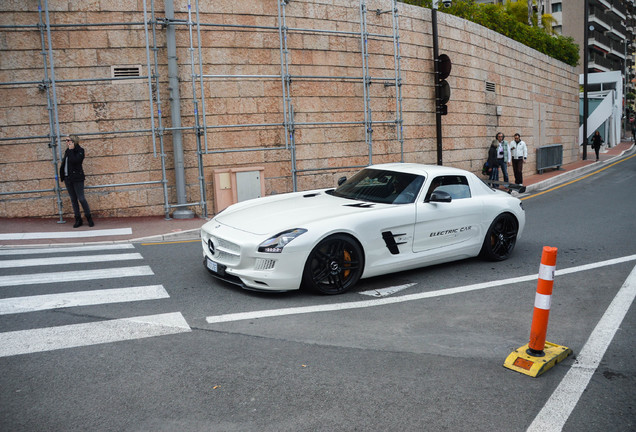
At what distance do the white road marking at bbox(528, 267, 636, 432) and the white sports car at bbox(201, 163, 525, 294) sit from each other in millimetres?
2078

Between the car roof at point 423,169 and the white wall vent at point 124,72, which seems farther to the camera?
Answer: the white wall vent at point 124,72

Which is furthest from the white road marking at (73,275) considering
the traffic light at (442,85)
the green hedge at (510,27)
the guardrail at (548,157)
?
the guardrail at (548,157)

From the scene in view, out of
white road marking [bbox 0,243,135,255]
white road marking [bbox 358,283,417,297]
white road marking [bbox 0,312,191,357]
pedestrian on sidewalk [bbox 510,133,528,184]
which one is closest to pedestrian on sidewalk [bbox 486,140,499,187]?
pedestrian on sidewalk [bbox 510,133,528,184]

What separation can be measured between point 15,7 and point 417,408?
11832 mm

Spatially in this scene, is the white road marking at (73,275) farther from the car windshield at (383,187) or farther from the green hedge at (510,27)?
the green hedge at (510,27)

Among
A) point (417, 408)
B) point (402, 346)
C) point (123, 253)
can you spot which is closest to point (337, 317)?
point (402, 346)

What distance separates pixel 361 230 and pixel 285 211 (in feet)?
3.20

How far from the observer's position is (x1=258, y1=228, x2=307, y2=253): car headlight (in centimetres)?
613

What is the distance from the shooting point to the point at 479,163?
2075cm

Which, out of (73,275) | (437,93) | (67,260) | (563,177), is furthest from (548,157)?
(73,275)

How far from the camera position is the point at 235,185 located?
13680mm

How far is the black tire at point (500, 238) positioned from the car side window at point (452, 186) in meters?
0.64

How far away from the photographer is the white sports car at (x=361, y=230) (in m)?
6.22

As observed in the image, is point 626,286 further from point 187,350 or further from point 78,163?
point 78,163
